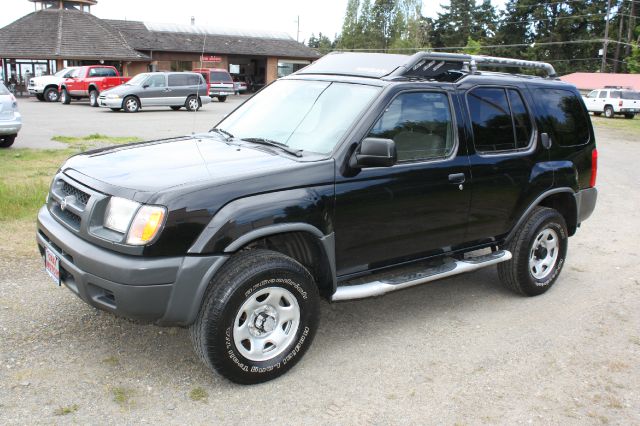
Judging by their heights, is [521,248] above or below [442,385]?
above

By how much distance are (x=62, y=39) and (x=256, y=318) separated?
132ft

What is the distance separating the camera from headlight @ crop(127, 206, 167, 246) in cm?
339

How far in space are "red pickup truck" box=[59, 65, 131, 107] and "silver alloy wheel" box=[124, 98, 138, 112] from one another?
438 cm

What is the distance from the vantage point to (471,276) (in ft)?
20.3

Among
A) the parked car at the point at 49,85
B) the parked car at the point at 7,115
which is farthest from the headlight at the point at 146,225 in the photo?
the parked car at the point at 49,85

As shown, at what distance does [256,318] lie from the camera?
379 cm

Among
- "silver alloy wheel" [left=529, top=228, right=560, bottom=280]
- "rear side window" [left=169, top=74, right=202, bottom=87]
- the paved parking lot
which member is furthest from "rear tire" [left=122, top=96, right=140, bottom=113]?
"silver alloy wheel" [left=529, top=228, right=560, bottom=280]

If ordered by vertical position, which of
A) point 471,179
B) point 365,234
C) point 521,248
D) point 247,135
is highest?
point 247,135

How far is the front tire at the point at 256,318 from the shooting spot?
3555mm

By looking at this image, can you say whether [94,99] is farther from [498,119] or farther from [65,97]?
[498,119]

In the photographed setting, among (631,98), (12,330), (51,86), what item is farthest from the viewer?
(631,98)

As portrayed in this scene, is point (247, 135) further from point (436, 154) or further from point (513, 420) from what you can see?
point (513, 420)

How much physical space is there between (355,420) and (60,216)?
2334 millimetres

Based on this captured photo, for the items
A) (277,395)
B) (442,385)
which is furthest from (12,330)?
(442,385)
